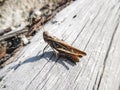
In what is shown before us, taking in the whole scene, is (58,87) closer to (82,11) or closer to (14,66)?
(14,66)

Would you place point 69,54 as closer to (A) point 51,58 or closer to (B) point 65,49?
(B) point 65,49

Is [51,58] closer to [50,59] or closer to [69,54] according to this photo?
[50,59]

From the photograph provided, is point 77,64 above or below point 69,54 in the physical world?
below

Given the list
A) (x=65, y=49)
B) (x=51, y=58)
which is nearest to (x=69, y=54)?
(x=65, y=49)

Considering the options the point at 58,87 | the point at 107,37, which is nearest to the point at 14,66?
the point at 58,87

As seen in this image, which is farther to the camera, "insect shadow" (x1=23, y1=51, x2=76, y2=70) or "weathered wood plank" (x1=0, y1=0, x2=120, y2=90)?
"insect shadow" (x1=23, y1=51, x2=76, y2=70)

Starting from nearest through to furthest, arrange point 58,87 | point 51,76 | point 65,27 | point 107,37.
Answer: point 58,87 → point 51,76 → point 107,37 → point 65,27

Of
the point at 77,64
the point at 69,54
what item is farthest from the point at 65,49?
the point at 77,64

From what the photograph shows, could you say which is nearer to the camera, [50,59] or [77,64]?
[77,64]
